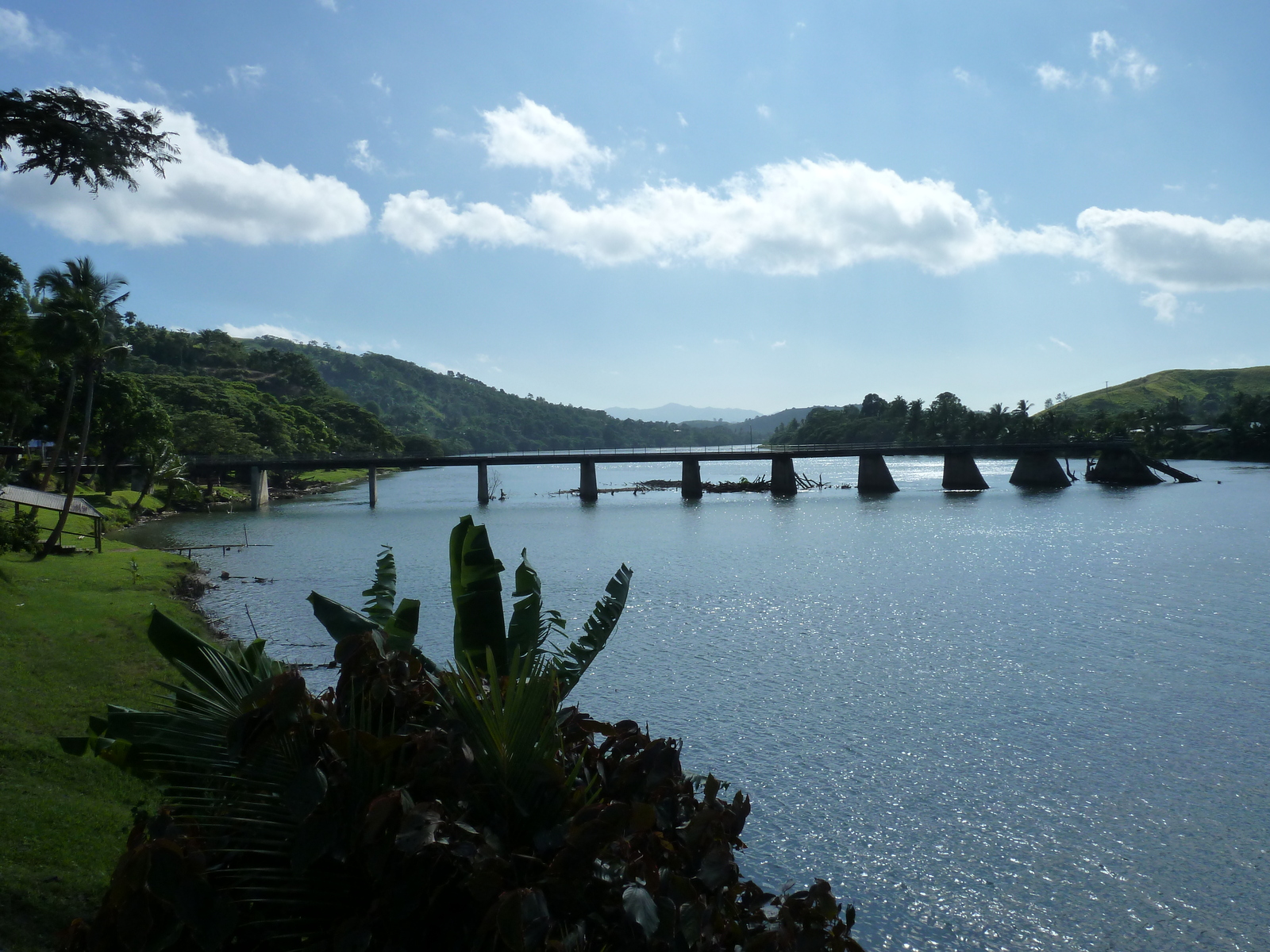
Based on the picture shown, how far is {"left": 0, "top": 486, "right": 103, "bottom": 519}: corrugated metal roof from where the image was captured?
124 feet

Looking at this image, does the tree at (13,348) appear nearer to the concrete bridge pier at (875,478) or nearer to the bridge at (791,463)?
the bridge at (791,463)

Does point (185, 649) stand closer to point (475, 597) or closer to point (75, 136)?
point (475, 597)

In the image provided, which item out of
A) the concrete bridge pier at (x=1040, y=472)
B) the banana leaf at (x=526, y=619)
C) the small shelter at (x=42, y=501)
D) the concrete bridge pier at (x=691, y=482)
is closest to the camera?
the banana leaf at (x=526, y=619)

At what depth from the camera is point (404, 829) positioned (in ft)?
16.5

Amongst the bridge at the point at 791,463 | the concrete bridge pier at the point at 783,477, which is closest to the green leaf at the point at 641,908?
the bridge at the point at 791,463

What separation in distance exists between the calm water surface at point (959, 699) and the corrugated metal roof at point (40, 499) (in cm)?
702

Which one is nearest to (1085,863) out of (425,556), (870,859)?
(870,859)

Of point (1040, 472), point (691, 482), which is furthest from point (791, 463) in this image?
point (1040, 472)

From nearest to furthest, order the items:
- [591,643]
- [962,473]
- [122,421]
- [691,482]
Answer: [591,643] < [122,421] < [691,482] < [962,473]

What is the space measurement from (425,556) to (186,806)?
2047 inches

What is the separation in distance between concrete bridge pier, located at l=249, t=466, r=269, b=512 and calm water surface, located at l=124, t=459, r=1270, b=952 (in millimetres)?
26819

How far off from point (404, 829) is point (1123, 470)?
398 ft

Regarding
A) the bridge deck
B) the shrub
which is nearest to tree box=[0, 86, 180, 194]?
the shrub

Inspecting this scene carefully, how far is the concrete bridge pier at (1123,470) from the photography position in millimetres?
107375
